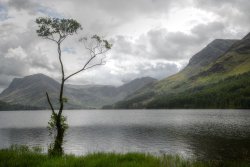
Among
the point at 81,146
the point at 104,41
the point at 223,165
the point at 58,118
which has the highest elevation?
the point at 104,41

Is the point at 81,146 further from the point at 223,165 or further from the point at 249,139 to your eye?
the point at 223,165

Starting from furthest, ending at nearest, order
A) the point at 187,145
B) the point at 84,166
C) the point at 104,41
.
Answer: the point at 187,145 → the point at 104,41 → the point at 84,166

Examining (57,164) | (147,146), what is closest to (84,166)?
(57,164)

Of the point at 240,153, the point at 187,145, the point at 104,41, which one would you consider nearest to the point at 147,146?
the point at 187,145

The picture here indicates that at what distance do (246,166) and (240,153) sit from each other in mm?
46372

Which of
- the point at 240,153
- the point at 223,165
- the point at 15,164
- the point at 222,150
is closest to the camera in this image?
the point at 15,164

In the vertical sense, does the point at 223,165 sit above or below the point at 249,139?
above

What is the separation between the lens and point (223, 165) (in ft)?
70.9

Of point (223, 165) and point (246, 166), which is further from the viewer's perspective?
point (223, 165)

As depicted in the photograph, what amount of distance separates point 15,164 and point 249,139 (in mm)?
76320

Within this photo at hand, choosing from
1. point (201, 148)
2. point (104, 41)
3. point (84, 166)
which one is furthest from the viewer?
point (201, 148)

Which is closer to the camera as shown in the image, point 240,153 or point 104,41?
point 104,41

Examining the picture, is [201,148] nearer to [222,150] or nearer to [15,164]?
[222,150]

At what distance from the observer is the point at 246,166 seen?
18.8 meters
